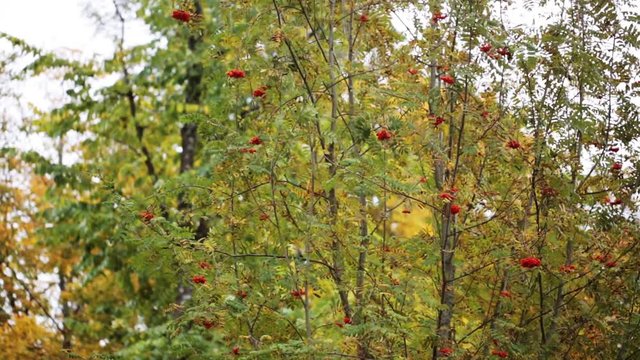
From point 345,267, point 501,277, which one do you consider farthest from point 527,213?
point 345,267

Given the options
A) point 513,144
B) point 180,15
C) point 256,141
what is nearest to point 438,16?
point 513,144

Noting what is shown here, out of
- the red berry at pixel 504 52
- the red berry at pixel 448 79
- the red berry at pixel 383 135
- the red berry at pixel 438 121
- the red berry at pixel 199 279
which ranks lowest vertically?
the red berry at pixel 199 279

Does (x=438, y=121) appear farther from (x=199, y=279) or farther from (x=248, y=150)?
(x=199, y=279)

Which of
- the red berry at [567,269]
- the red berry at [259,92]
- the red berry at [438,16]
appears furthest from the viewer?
the red berry at [438,16]

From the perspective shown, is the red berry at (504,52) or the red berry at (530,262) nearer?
the red berry at (530,262)

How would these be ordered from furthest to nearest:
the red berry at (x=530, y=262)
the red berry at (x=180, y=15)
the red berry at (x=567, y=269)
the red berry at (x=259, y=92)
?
1. the red berry at (x=567, y=269)
2. the red berry at (x=180, y=15)
3. the red berry at (x=259, y=92)
4. the red berry at (x=530, y=262)

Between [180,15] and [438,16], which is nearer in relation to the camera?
[180,15]

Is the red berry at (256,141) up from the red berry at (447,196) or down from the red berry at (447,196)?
up

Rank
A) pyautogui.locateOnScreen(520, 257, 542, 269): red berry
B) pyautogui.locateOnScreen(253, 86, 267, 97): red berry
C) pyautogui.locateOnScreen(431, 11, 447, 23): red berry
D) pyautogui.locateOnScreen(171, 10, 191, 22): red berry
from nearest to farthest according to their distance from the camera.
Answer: pyautogui.locateOnScreen(520, 257, 542, 269): red berry → pyautogui.locateOnScreen(253, 86, 267, 97): red berry → pyautogui.locateOnScreen(171, 10, 191, 22): red berry → pyautogui.locateOnScreen(431, 11, 447, 23): red berry

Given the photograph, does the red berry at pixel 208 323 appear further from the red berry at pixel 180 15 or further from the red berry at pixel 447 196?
the red berry at pixel 180 15

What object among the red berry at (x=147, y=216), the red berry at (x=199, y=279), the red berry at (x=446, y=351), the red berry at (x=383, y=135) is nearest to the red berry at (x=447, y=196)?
the red berry at (x=383, y=135)

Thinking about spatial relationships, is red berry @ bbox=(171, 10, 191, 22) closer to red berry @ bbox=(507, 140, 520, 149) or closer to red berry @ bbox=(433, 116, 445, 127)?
red berry @ bbox=(433, 116, 445, 127)

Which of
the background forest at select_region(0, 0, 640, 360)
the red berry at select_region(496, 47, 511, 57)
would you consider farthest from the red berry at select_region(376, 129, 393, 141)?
the red berry at select_region(496, 47, 511, 57)

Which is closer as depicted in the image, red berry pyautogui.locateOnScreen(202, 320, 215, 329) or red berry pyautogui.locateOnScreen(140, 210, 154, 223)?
red berry pyautogui.locateOnScreen(202, 320, 215, 329)
